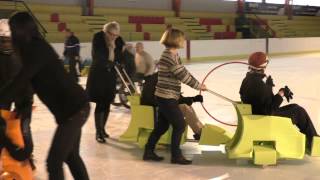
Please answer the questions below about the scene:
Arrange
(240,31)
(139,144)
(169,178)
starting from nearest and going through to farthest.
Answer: (169,178)
(139,144)
(240,31)

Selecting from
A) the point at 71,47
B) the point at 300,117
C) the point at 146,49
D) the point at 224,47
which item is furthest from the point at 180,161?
the point at 224,47

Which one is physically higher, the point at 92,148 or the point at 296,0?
the point at 296,0

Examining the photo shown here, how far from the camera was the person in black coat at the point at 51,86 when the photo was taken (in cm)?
241

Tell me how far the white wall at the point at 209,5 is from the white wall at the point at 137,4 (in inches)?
46.9

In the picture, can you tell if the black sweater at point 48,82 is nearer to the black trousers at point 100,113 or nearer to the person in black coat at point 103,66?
the person in black coat at point 103,66

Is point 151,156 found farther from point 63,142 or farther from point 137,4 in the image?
point 137,4

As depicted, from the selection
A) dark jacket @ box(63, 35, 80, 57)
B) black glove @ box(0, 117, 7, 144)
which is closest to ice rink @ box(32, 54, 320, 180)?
black glove @ box(0, 117, 7, 144)

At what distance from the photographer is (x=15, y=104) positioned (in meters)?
3.07

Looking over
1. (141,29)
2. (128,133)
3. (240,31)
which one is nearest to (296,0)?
(240,31)

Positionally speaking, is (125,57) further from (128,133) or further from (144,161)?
(144,161)

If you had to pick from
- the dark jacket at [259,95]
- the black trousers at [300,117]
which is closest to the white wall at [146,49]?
the dark jacket at [259,95]

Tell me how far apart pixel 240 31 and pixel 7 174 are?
22.4 meters

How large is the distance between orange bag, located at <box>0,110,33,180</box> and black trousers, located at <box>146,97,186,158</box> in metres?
1.40

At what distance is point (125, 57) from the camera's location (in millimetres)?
7152
